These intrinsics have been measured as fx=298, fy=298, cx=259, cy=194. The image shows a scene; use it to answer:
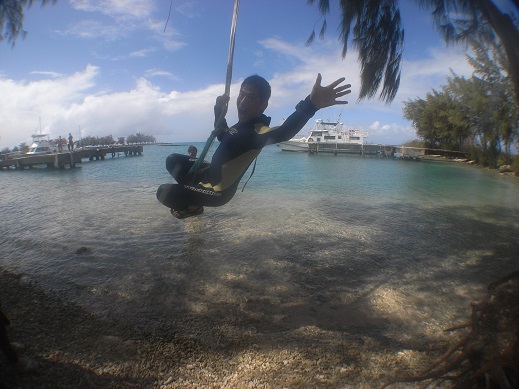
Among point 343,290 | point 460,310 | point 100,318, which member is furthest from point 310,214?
point 100,318

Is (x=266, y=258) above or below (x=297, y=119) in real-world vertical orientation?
below

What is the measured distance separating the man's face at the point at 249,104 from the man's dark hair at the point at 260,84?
0.03m

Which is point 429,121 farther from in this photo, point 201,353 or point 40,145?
point 40,145

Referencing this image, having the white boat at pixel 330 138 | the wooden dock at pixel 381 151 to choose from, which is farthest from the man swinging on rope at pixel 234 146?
the white boat at pixel 330 138

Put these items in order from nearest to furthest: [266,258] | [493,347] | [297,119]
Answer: [493,347]
[297,119]
[266,258]

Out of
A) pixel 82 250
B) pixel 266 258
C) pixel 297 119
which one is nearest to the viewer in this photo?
pixel 297 119

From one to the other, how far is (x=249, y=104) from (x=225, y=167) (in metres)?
0.61

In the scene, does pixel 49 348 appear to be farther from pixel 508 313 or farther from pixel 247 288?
pixel 508 313

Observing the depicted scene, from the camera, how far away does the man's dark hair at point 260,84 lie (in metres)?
2.71

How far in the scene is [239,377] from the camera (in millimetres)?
1931

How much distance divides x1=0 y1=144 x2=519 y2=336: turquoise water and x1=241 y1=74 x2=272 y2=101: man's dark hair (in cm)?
202

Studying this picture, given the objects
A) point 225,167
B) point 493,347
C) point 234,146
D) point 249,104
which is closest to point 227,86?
point 249,104

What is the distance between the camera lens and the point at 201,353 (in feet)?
7.14

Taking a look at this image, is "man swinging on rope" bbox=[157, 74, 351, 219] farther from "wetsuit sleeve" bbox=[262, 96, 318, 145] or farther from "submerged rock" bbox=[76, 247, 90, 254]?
"submerged rock" bbox=[76, 247, 90, 254]
